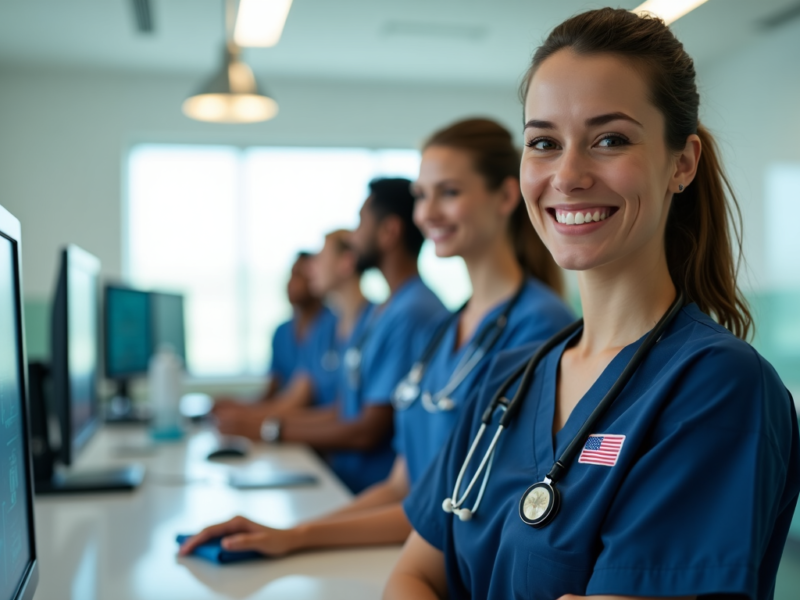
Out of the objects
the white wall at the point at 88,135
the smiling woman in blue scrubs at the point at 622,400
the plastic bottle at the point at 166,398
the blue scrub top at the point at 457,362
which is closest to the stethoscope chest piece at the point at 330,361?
→ the plastic bottle at the point at 166,398

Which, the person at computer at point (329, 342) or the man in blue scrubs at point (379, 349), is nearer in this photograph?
the man in blue scrubs at point (379, 349)

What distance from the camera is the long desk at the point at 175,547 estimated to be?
1237 mm

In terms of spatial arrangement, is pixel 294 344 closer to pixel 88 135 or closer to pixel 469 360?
pixel 88 135

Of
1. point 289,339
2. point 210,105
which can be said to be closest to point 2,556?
point 210,105

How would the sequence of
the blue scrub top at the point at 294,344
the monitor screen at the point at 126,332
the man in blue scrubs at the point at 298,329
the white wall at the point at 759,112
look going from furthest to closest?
the white wall at the point at 759,112 < the man in blue scrubs at the point at 298,329 < the blue scrub top at the point at 294,344 < the monitor screen at the point at 126,332

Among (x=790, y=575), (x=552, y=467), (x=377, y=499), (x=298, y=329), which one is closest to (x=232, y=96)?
(x=298, y=329)

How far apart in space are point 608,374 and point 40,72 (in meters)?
5.46

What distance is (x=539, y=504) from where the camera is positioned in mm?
942

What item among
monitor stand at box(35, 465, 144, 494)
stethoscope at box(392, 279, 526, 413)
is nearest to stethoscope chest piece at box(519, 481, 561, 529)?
stethoscope at box(392, 279, 526, 413)

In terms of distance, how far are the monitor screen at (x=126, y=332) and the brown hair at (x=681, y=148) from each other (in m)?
2.21

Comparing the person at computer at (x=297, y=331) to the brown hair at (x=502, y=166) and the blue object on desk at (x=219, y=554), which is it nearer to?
the brown hair at (x=502, y=166)

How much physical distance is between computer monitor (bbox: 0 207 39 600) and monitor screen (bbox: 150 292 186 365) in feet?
7.95

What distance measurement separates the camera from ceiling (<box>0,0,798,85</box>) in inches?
174

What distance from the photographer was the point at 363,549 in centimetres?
143
